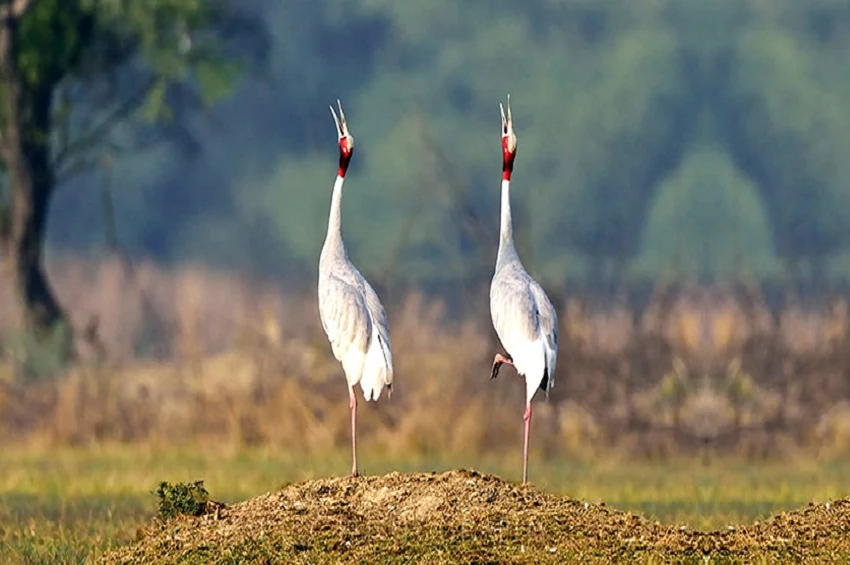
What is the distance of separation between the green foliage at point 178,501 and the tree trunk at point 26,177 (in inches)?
731

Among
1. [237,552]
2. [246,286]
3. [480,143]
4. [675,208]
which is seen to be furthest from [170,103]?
[480,143]

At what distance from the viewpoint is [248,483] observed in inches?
792

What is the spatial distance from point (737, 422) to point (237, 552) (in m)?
11.6

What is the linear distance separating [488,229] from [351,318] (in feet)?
35.0

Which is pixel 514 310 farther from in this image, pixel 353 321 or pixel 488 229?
pixel 488 229

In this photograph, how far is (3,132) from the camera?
34.5 metres

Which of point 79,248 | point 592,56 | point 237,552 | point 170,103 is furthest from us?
point 592,56

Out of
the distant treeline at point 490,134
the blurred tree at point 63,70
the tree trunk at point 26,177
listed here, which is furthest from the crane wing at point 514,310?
the distant treeline at point 490,134

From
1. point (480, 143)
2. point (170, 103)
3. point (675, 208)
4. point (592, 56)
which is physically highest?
point (592, 56)

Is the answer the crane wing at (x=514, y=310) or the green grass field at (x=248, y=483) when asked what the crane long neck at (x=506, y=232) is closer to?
the crane wing at (x=514, y=310)

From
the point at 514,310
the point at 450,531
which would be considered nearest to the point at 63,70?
the point at 514,310

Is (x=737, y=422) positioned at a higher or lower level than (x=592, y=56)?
lower

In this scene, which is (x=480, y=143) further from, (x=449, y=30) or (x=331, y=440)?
(x=331, y=440)

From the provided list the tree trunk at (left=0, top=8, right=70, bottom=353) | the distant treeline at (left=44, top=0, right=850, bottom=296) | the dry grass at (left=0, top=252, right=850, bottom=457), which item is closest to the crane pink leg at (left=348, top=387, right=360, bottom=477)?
the dry grass at (left=0, top=252, right=850, bottom=457)
